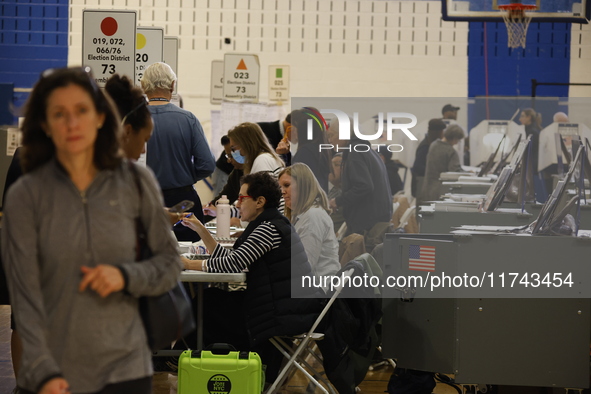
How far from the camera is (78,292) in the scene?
1898mm

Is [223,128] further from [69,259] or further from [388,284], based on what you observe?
[69,259]

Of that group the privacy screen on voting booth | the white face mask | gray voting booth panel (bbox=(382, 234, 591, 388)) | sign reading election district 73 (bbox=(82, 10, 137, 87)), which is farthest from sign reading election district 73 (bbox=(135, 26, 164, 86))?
gray voting booth panel (bbox=(382, 234, 591, 388))

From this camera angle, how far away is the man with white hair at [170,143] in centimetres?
492

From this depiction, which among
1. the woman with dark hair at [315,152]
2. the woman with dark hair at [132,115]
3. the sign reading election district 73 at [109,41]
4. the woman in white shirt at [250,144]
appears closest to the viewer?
the woman with dark hair at [132,115]

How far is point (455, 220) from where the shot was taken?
16.3 feet

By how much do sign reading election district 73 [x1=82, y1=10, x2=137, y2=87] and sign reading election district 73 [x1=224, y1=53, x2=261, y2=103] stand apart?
14.4ft

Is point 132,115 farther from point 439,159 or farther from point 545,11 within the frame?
point 545,11

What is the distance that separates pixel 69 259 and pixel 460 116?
446 cm

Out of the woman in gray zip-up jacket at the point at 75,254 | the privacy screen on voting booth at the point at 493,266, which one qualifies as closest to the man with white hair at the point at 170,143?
the privacy screen on voting booth at the point at 493,266

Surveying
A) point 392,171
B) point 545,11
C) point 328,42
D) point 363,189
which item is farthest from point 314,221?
point 328,42

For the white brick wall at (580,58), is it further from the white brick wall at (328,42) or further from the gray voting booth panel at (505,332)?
the gray voting booth panel at (505,332)

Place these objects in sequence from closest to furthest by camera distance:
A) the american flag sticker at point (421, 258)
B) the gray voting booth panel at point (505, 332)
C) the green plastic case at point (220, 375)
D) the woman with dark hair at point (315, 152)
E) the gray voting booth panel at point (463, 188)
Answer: the green plastic case at point (220, 375), the gray voting booth panel at point (505, 332), the american flag sticker at point (421, 258), the woman with dark hair at point (315, 152), the gray voting booth panel at point (463, 188)

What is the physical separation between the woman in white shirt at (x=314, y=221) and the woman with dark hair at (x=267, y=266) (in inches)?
13.1

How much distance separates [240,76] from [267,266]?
6823 mm
